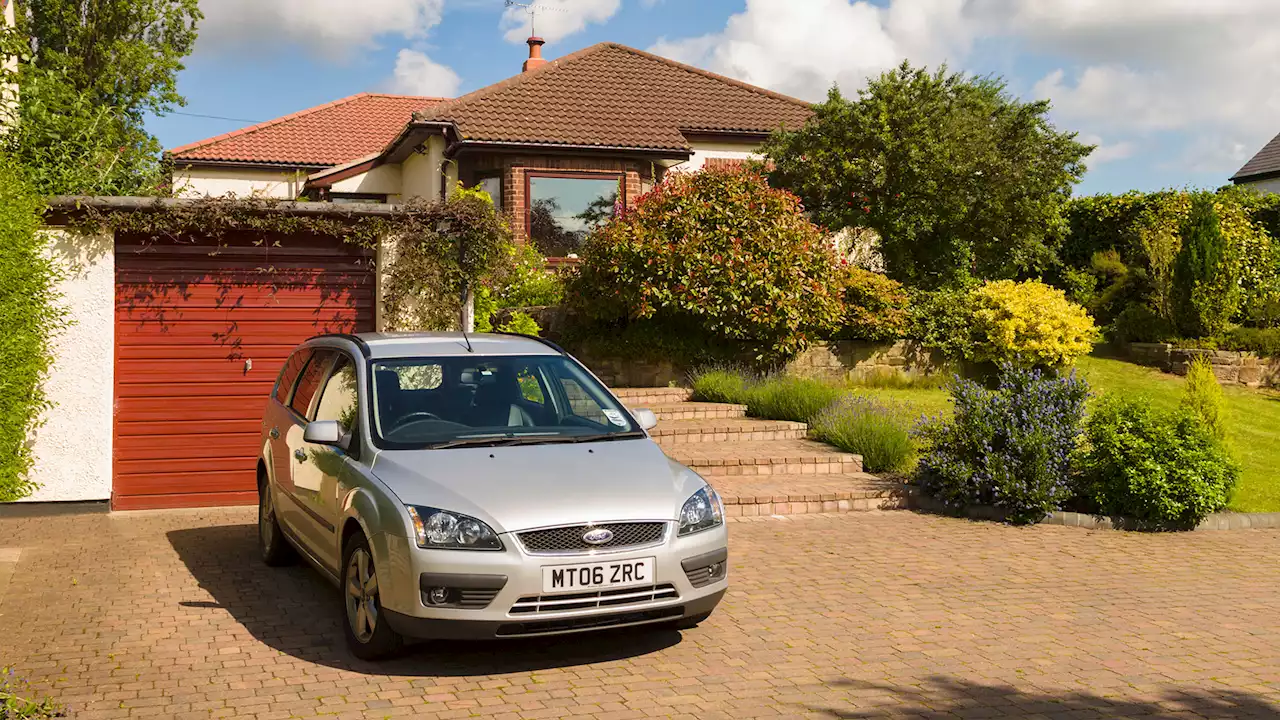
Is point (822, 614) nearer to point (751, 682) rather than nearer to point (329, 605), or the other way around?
point (751, 682)

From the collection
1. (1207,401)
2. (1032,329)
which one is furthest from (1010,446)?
(1032,329)

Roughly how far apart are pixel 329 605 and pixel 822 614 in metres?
→ 3.19

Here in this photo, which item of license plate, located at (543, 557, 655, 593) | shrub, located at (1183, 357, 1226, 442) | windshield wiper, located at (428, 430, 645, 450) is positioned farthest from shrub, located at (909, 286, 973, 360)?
license plate, located at (543, 557, 655, 593)

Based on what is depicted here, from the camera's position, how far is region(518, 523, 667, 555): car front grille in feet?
19.4

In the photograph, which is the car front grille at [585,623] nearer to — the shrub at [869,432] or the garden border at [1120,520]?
the garden border at [1120,520]

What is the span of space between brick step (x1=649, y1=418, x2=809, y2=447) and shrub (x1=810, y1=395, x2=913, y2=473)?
354mm

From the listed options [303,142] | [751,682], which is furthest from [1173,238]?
[303,142]

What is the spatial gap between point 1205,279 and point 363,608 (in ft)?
53.6

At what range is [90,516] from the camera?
36.0 feet

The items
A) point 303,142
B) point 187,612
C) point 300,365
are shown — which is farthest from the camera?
point 303,142

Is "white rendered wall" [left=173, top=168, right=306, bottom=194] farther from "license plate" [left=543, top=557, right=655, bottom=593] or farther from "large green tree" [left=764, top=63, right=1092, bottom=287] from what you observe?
"license plate" [left=543, top=557, right=655, bottom=593]

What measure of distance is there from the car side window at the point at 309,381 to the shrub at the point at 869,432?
651cm

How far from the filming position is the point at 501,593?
584 centimetres

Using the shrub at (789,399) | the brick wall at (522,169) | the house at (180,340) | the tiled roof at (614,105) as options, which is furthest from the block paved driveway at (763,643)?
the tiled roof at (614,105)
